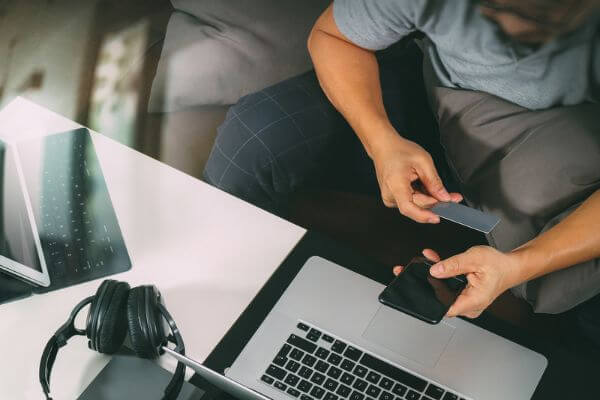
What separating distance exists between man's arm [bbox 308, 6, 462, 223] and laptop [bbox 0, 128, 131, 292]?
0.42m

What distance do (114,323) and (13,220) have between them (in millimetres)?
241

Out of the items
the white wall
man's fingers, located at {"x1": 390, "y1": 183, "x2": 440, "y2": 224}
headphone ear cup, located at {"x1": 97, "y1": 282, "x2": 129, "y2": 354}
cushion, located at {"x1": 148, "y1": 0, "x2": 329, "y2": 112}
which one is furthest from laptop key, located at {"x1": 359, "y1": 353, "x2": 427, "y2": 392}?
the white wall

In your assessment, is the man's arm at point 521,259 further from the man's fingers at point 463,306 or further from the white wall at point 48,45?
the white wall at point 48,45

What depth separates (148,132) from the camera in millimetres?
1667

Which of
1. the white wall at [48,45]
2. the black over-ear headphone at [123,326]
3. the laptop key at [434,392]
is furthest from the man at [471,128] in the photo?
the white wall at [48,45]

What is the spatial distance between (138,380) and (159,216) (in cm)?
27

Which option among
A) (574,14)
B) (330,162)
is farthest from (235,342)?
(574,14)

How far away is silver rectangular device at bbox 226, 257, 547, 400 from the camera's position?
0.88 m

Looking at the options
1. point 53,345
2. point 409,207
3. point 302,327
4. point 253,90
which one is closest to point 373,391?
point 302,327

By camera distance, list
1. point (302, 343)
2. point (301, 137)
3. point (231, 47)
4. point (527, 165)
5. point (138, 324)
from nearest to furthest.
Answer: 1. point (138, 324)
2. point (302, 343)
3. point (527, 165)
4. point (301, 137)
5. point (231, 47)

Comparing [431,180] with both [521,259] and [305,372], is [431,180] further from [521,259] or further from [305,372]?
[305,372]

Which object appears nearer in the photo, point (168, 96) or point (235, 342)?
point (235, 342)

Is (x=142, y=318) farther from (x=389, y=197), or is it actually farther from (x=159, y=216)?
(x=389, y=197)

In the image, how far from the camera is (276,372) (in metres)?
0.89
